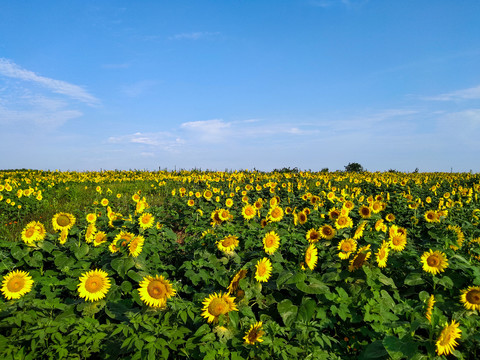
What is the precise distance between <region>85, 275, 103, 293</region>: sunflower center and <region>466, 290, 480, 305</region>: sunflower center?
3.51m

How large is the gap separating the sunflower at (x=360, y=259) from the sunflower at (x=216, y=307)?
1521 mm

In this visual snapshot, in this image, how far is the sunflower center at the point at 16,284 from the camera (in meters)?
3.47

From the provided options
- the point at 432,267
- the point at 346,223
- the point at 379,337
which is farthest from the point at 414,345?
the point at 346,223

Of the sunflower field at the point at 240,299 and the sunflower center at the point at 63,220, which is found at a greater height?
the sunflower center at the point at 63,220

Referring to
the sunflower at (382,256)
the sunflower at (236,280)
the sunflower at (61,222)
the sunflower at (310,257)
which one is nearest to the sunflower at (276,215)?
the sunflower at (310,257)

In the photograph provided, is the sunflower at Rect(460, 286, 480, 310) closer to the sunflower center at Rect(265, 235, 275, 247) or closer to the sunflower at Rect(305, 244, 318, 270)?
the sunflower at Rect(305, 244, 318, 270)

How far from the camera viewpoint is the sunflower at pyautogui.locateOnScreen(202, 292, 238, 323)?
9.62 feet

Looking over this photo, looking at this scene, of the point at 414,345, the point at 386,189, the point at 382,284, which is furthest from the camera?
the point at 386,189

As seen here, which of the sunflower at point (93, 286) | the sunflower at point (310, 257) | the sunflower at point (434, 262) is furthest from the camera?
the sunflower at point (310, 257)

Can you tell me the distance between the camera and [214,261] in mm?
3973

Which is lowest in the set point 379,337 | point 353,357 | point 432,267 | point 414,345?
point 353,357

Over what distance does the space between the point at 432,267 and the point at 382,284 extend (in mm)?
576

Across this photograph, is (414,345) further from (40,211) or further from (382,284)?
(40,211)

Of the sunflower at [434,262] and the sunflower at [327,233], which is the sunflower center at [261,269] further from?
the sunflower at [434,262]
